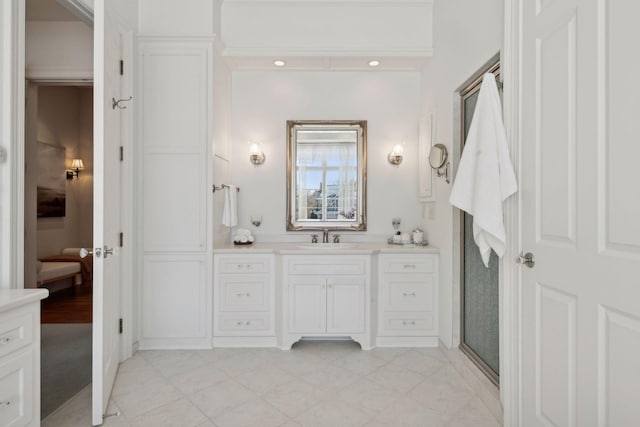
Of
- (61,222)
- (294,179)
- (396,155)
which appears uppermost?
(396,155)

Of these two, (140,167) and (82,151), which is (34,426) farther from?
(82,151)

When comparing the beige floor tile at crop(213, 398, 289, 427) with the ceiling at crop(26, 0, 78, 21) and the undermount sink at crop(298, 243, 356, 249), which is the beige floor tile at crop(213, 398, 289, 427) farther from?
the ceiling at crop(26, 0, 78, 21)

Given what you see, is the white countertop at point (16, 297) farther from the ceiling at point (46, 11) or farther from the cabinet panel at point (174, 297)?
the ceiling at point (46, 11)

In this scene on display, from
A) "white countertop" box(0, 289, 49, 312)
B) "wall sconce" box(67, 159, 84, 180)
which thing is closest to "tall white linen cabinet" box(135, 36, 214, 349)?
"white countertop" box(0, 289, 49, 312)

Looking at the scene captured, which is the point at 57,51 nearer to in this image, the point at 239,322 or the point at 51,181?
the point at 51,181

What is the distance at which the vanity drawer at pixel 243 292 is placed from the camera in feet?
9.83

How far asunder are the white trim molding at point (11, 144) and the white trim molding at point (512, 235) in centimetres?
259

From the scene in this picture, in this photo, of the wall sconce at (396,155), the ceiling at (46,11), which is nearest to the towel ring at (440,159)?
the wall sconce at (396,155)

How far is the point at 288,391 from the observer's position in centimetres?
230

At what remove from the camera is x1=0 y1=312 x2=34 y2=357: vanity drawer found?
151cm

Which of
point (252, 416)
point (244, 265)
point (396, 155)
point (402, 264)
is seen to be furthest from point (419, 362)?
point (396, 155)

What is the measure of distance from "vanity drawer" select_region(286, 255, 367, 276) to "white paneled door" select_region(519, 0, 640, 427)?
1.47 m

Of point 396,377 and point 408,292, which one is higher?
point 408,292

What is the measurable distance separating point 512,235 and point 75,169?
250 inches
